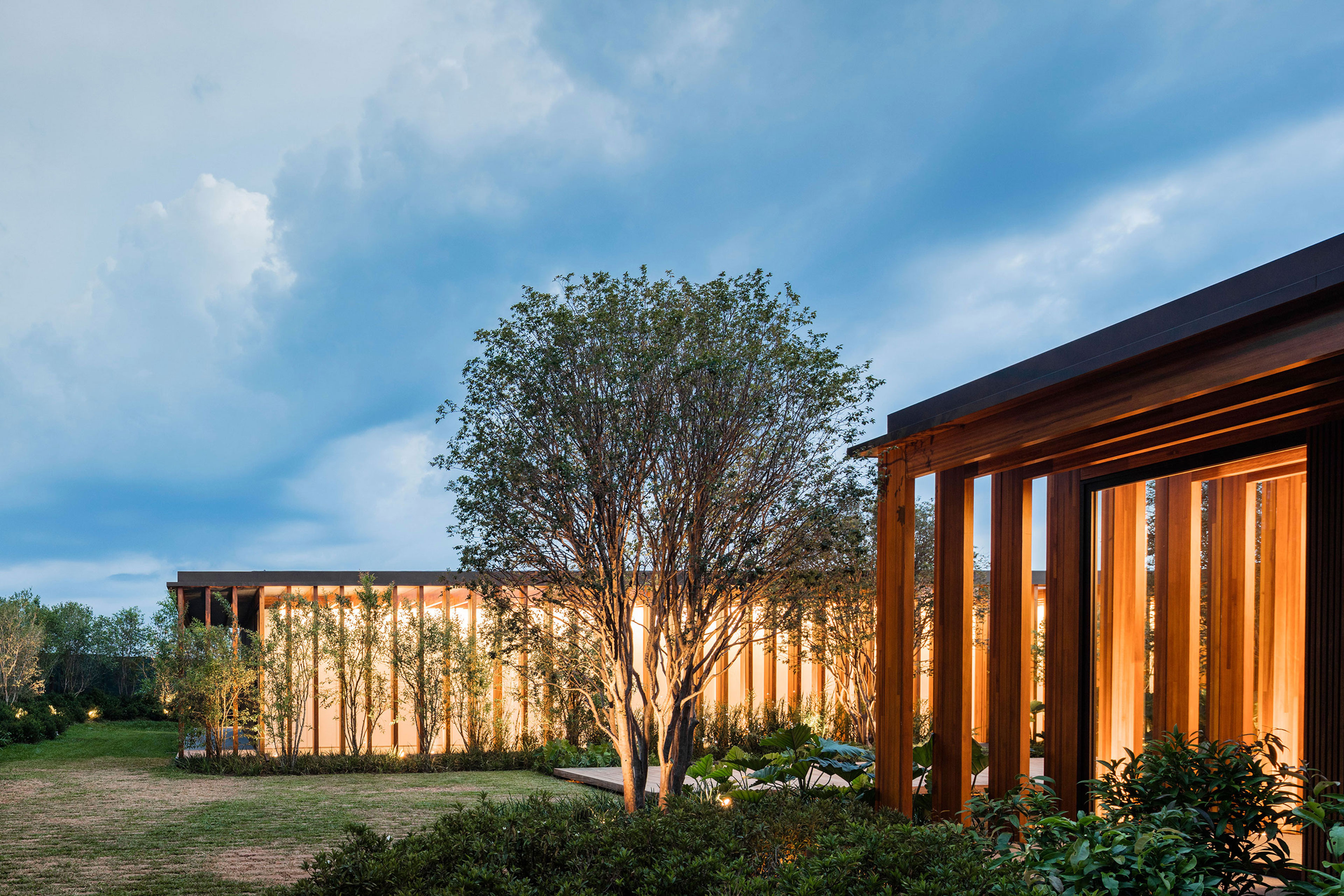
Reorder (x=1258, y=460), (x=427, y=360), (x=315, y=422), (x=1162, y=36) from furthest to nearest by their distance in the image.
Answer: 1. (x=427, y=360)
2. (x=315, y=422)
3. (x=1162, y=36)
4. (x=1258, y=460)

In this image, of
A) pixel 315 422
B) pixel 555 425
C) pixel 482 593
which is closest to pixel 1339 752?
pixel 555 425

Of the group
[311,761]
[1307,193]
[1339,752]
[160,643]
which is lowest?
[311,761]

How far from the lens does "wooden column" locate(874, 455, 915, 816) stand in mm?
5918

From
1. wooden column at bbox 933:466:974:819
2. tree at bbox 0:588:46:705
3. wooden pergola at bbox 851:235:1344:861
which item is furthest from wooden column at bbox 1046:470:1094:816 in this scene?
tree at bbox 0:588:46:705

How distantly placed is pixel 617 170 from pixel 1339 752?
87.3 feet

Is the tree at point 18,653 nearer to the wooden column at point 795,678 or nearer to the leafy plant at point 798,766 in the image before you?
the wooden column at point 795,678

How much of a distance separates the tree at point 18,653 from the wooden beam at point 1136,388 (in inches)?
1009

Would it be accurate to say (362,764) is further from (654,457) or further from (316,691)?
(654,457)

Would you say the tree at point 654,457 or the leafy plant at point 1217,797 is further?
the tree at point 654,457

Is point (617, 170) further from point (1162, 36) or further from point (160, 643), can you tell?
point (160, 643)

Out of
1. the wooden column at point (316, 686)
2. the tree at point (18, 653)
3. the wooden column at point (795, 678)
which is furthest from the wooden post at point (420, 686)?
the tree at point (18, 653)

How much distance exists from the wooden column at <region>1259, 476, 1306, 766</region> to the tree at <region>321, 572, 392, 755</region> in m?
11.6

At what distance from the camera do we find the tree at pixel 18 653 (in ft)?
78.6

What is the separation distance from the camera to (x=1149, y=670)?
600 centimetres
